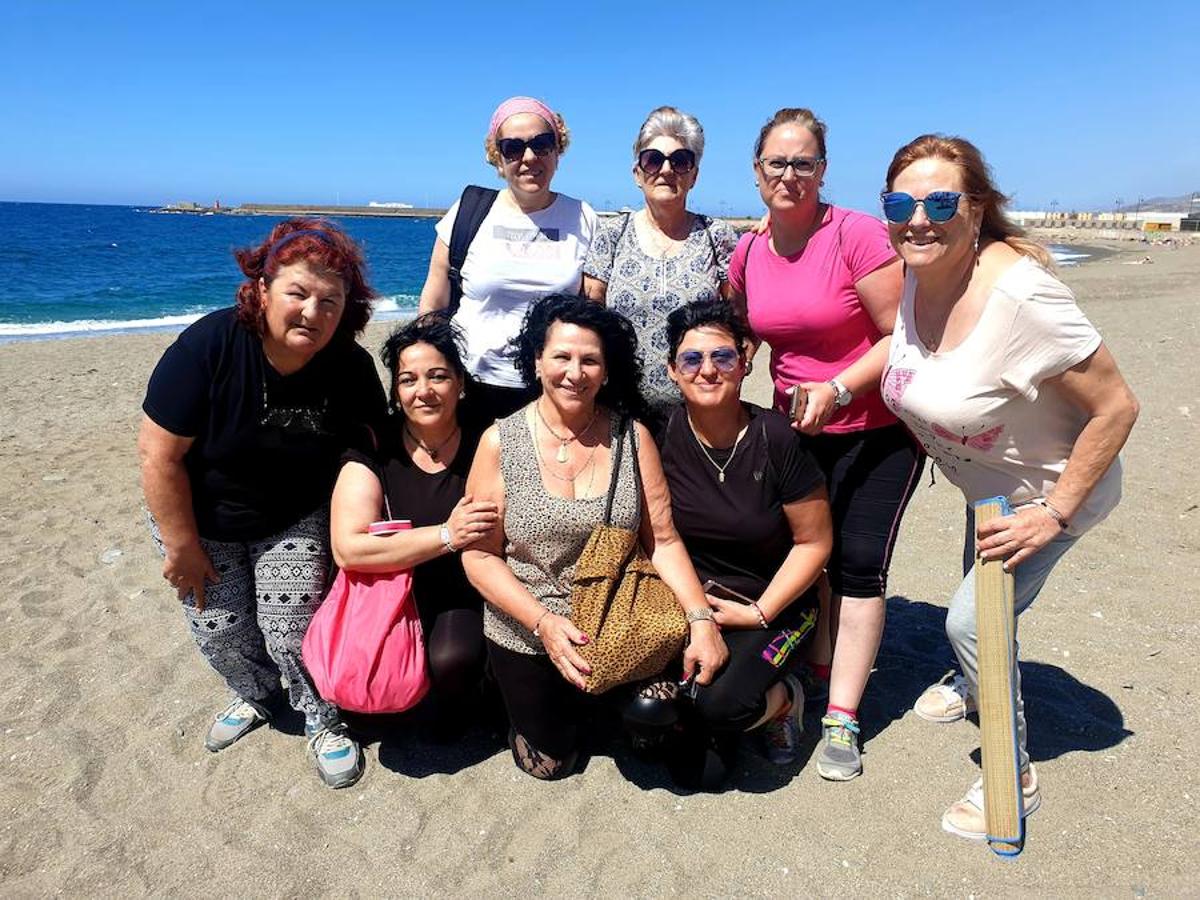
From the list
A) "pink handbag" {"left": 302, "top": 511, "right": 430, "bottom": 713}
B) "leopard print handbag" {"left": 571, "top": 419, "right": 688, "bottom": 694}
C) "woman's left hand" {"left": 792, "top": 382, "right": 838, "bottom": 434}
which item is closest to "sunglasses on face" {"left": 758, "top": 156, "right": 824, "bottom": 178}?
"woman's left hand" {"left": 792, "top": 382, "right": 838, "bottom": 434}

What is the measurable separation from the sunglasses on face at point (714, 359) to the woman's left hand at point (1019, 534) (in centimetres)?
110

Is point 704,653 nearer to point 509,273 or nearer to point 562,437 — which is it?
point 562,437

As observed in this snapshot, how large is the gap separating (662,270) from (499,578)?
→ 157 centimetres

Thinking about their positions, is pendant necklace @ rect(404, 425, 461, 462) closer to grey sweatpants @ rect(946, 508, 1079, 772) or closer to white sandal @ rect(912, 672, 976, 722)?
grey sweatpants @ rect(946, 508, 1079, 772)

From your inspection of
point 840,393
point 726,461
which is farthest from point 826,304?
point 726,461

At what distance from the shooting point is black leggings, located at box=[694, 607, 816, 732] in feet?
10.1

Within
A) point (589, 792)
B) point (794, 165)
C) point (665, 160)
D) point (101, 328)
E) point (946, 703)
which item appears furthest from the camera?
point (101, 328)

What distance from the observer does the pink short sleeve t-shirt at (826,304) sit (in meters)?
3.14

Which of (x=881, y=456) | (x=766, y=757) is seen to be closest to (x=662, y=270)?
(x=881, y=456)

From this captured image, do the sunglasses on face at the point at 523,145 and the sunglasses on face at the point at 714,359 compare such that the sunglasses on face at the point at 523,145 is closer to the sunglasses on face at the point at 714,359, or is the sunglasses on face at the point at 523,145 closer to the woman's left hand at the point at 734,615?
the sunglasses on face at the point at 714,359

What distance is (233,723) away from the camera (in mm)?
3641

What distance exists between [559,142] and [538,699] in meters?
2.69

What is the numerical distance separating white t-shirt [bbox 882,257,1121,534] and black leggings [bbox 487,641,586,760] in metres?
1.75

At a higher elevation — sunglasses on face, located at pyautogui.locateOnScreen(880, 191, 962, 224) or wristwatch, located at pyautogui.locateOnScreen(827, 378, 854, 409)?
sunglasses on face, located at pyautogui.locateOnScreen(880, 191, 962, 224)
